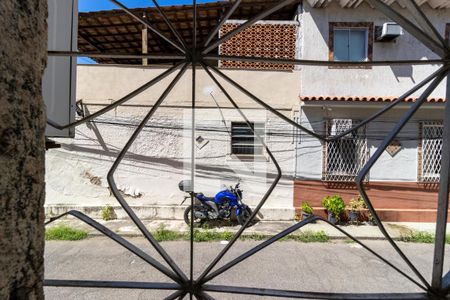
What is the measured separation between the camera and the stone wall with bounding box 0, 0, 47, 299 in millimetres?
469

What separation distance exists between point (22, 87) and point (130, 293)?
369 centimetres

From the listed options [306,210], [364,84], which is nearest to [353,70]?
[364,84]

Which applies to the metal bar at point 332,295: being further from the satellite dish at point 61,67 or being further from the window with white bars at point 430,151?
the window with white bars at point 430,151

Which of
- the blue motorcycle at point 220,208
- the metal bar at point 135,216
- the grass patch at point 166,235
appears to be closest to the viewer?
the metal bar at point 135,216

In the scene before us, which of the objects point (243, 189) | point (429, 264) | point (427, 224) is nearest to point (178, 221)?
point (243, 189)

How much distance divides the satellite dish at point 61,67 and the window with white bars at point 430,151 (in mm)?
7632

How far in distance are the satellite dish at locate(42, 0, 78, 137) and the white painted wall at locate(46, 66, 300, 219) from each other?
17.0ft

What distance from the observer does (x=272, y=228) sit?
616cm

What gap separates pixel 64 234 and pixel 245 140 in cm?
442

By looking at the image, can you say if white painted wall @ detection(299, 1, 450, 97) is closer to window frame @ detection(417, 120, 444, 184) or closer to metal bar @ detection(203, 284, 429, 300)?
window frame @ detection(417, 120, 444, 184)

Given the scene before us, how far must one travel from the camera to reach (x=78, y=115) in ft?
21.6

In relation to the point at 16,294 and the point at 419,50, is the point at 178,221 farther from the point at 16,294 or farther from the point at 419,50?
the point at 419,50

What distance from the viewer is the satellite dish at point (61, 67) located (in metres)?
1.53

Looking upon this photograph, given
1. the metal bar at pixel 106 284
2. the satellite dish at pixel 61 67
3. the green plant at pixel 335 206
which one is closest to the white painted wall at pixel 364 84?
the green plant at pixel 335 206
